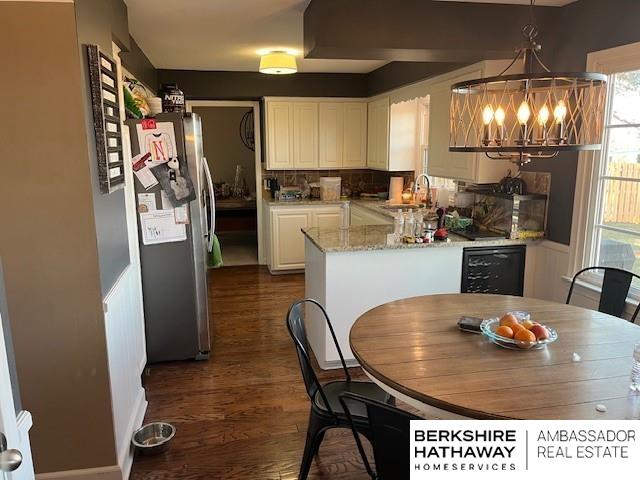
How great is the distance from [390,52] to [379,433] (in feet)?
8.22

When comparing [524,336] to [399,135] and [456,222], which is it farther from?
[399,135]

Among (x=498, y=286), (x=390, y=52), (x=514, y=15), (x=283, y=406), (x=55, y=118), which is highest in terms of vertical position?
(x=514, y=15)

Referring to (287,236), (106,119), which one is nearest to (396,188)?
(287,236)

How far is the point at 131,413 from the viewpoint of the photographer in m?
2.64

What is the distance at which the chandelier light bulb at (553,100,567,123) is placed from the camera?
1.76m

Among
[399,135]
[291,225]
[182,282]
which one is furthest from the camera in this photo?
[291,225]

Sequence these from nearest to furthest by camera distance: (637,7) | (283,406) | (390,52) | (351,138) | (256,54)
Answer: (637,7) < (283,406) < (390,52) < (256,54) < (351,138)

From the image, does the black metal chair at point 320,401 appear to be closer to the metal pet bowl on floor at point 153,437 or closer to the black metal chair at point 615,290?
the metal pet bowl on floor at point 153,437

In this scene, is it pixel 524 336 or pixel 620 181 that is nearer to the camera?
pixel 524 336

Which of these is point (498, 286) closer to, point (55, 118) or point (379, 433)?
point (379, 433)

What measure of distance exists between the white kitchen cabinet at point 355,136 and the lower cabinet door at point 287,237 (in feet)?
3.07

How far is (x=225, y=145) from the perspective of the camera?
8.87 m

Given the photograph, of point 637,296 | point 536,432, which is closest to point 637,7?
point 637,296

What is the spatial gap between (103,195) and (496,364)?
184cm
